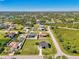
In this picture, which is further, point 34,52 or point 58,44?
point 58,44

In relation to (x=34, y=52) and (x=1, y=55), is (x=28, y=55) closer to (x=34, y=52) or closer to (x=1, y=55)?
(x=34, y=52)

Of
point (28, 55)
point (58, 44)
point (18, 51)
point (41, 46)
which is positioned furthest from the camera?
point (58, 44)

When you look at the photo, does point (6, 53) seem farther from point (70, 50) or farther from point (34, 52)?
point (70, 50)

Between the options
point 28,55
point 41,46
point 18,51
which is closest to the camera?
point 28,55

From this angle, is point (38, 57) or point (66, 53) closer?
point (38, 57)

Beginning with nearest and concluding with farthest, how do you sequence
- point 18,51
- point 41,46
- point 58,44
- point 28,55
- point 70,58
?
point 70,58 < point 28,55 < point 18,51 < point 41,46 < point 58,44

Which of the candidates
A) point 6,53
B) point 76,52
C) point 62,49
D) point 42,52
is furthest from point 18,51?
point 76,52

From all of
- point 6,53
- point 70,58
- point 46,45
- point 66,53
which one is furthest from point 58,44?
point 6,53

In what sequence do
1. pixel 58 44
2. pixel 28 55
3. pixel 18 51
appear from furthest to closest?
pixel 58 44, pixel 18 51, pixel 28 55
